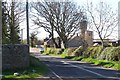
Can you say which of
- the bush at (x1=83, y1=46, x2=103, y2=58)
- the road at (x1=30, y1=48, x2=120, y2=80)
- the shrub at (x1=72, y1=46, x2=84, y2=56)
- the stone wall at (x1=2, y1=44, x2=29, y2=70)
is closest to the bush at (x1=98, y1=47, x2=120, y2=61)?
the bush at (x1=83, y1=46, x2=103, y2=58)

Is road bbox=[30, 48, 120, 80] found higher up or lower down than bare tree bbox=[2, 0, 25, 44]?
lower down

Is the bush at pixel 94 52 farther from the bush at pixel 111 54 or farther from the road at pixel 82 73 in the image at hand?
the road at pixel 82 73

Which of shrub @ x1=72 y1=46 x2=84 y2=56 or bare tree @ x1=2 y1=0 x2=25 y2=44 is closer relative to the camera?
bare tree @ x1=2 y1=0 x2=25 y2=44

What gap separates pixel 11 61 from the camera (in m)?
22.0

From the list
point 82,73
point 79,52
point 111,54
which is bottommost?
point 82,73

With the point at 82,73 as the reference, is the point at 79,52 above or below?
above

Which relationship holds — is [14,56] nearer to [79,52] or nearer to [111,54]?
[111,54]

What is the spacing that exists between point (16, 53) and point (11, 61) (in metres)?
0.64

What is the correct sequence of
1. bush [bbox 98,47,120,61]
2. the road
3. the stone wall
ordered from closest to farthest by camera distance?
the road → the stone wall → bush [bbox 98,47,120,61]

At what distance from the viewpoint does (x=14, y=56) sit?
22.2m

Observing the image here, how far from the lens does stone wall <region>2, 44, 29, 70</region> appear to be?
2188 cm

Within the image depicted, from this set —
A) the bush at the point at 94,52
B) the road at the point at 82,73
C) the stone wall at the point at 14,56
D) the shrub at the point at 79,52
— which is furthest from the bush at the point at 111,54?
the shrub at the point at 79,52

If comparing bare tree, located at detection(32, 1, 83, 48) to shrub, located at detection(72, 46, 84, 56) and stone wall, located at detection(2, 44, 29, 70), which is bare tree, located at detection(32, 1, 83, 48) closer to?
shrub, located at detection(72, 46, 84, 56)

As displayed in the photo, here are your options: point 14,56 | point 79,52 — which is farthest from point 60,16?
point 14,56
